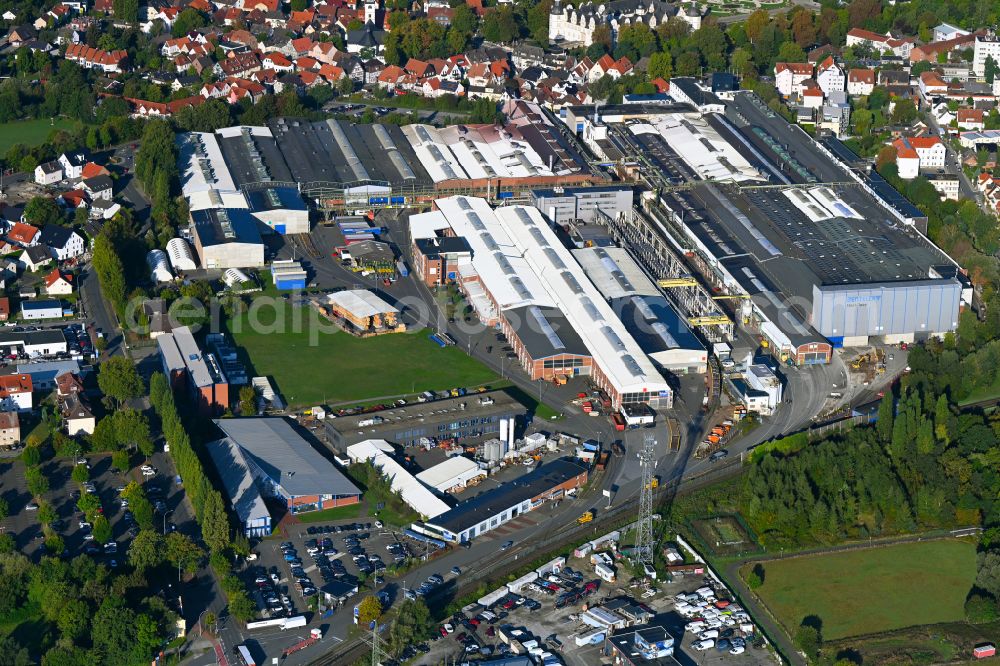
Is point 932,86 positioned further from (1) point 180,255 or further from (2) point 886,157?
(1) point 180,255

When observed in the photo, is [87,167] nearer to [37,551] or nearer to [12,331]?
[12,331]

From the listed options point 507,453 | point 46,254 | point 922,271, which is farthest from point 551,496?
point 46,254

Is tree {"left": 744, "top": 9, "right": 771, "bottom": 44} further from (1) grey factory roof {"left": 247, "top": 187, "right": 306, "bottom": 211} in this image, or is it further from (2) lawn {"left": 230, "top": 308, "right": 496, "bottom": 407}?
(2) lawn {"left": 230, "top": 308, "right": 496, "bottom": 407}

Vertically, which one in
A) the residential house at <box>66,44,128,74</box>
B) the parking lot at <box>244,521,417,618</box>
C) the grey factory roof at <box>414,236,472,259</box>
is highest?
the residential house at <box>66,44,128,74</box>

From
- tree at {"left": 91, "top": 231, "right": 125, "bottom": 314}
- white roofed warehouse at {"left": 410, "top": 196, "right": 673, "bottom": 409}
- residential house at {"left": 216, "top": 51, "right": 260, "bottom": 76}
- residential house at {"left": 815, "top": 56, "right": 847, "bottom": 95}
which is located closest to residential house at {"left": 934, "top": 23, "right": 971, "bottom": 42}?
residential house at {"left": 815, "top": 56, "right": 847, "bottom": 95}

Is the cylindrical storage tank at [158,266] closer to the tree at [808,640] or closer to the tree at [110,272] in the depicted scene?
the tree at [110,272]

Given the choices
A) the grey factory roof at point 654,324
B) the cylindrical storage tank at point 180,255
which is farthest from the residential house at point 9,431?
the grey factory roof at point 654,324

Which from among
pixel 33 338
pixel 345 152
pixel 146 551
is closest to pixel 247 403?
pixel 33 338
